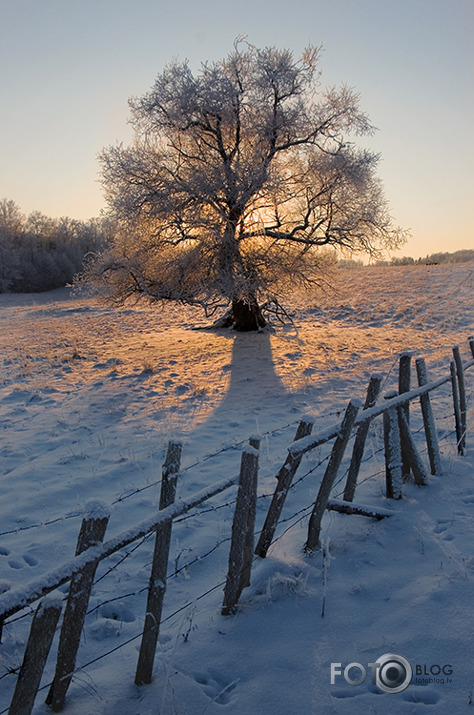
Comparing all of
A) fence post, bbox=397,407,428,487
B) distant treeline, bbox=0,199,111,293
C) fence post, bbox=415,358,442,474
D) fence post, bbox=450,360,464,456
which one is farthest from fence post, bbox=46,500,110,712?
distant treeline, bbox=0,199,111,293

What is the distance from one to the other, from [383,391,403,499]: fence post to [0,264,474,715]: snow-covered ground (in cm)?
16

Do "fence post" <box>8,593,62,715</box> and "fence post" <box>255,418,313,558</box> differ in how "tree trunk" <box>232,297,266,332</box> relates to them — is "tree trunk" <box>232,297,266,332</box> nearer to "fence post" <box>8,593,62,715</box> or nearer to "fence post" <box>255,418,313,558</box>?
"fence post" <box>255,418,313,558</box>

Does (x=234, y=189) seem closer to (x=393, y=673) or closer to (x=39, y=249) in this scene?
(x=393, y=673)

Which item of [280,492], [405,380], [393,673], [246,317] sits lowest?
[393,673]

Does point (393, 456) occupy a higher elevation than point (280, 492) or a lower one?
lower

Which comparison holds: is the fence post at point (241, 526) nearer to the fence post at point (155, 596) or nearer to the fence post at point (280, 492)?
the fence post at point (280, 492)

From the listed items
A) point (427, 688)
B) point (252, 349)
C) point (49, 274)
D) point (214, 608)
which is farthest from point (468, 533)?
point (49, 274)

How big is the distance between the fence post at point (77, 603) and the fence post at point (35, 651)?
8.5 inches

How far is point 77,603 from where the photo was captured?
2.65 m

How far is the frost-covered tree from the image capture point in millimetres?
13828

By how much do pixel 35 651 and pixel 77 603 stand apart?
35 cm

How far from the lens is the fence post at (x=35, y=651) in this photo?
229cm

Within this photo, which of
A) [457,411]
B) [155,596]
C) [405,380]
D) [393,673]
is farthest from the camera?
[457,411]

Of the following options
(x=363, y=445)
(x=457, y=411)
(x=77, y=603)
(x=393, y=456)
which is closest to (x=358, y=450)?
(x=363, y=445)
